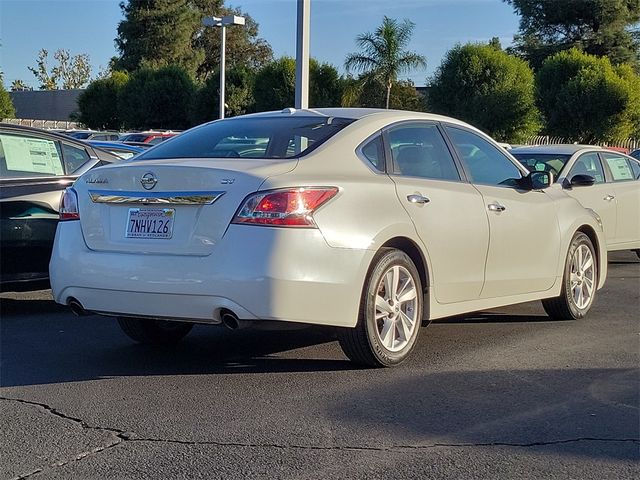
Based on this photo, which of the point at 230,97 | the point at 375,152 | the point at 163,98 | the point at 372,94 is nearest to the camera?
the point at 375,152

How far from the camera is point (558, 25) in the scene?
193ft

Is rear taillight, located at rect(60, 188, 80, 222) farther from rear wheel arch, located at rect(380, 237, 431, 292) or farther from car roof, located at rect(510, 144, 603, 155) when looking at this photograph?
car roof, located at rect(510, 144, 603, 155)

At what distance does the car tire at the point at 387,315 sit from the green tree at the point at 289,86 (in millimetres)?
34624

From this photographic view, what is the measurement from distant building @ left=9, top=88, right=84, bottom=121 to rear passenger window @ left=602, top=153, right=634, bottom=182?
6849cm

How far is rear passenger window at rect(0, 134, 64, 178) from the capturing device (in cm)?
774

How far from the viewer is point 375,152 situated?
5930mm

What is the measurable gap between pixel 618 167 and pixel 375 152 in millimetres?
6645

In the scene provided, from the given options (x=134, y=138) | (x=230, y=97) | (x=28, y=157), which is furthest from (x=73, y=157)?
(x=230, y=97)

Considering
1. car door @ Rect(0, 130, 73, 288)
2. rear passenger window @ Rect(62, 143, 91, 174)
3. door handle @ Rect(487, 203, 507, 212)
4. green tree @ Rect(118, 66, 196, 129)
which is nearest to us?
door handle @ Rect(487, 203, 507, 212)

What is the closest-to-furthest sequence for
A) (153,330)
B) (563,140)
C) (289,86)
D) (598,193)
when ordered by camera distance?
1. (153,330)
2. (598,193)
3. (563,140)
4. (289,86)

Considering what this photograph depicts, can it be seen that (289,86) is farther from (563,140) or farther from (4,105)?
(4,105)

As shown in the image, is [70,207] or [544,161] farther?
[544,161]

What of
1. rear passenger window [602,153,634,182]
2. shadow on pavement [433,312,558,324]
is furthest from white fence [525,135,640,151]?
shadow on pavement [433,312,558,324]

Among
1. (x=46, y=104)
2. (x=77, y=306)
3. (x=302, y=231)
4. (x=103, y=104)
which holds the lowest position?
(x=77, y=306)
